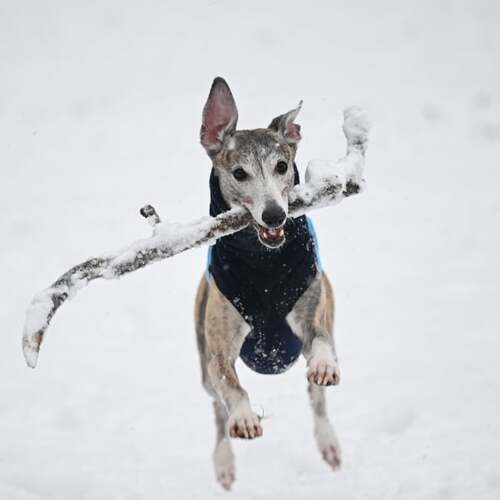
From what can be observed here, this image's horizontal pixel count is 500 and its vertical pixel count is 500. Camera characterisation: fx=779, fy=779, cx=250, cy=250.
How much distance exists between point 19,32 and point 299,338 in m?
12.6

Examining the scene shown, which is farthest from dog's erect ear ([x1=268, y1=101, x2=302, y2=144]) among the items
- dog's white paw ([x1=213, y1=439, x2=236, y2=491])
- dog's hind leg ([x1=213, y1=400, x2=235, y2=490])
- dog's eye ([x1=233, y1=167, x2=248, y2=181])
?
dog's white paw ([x1=213, y1=439, x2=236, y2=491])

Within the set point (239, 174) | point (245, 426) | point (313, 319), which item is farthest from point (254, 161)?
point (245, 426)

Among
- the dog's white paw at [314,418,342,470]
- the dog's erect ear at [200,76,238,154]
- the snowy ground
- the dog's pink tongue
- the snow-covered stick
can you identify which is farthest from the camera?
the snowy ground

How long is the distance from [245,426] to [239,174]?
1.49 meters

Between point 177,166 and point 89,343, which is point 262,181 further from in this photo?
point 177,166

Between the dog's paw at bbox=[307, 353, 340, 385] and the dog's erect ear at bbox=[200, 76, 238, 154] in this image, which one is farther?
the dog's erect ear at bbox=[200, 76, 238, 154]

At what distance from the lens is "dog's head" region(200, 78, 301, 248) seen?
14.1ft

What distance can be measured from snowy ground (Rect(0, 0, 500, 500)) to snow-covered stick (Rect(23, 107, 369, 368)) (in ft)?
5.34

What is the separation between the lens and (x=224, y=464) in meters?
5.62

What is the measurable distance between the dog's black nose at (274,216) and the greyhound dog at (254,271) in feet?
0.76

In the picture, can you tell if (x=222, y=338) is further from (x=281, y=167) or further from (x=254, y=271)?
(x=281, y=167)

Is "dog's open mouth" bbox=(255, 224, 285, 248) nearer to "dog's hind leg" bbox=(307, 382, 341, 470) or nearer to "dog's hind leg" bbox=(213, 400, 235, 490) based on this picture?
"dog's hind leg" bbox=(307, 382, 341, 470)

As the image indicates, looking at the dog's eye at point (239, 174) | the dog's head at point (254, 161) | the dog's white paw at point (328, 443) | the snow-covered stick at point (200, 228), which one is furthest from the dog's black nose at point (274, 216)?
the dog's white paw at point (328, 443)

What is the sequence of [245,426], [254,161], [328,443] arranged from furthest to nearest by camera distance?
[328,443] → [254,161] → [245,426]
